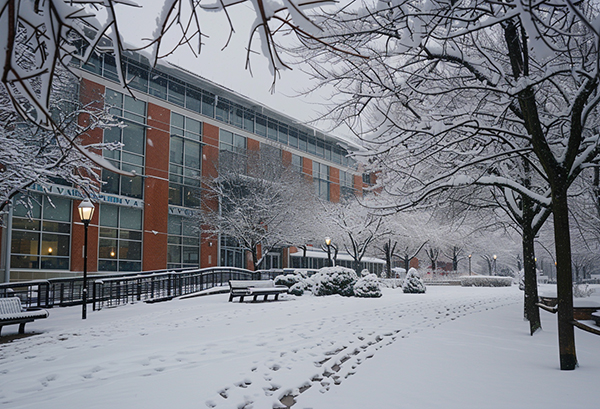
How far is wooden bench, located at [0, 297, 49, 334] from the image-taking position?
10.7 metres

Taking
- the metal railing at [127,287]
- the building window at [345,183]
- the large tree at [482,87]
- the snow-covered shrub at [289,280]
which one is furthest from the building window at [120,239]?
the building window at [345,183]

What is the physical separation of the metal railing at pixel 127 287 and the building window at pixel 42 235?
1472 millimetres

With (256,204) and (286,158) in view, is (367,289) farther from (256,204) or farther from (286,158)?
(286,158)

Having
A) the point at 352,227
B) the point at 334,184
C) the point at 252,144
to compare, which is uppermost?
the point at 252,144

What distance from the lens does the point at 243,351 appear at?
7.65m

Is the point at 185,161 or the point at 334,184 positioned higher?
the point at 334,184

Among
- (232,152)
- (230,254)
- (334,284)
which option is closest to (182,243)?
(230,254)

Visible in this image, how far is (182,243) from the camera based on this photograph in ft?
107

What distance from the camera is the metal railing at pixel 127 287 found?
18.4 meters

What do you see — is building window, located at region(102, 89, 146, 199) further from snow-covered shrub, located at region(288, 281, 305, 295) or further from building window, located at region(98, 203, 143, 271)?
snow-covered shrub, located at region(288, 281, 305, 295)

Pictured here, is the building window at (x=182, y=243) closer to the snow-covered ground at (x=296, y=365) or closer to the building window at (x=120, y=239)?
the building window at (x=120, y=239)

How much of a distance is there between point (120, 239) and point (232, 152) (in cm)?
1009

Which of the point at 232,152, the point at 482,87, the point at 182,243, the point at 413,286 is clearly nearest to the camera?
the point at 482,87

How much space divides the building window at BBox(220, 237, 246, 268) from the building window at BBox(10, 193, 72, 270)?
11.4 meters
